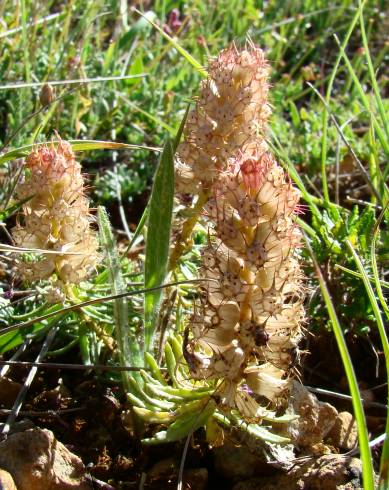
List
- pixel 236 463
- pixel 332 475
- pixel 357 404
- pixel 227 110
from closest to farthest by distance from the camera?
pixel 357 404
pixel 332 475
pixel 236 463
pixel 227 110

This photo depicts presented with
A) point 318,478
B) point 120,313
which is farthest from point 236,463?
point 120,313

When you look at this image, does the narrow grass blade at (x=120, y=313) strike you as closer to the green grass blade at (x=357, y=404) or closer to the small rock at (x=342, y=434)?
the small rock at (x=342, y=434)

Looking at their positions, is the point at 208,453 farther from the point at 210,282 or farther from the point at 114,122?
the point at 114,122

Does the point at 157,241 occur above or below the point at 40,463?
above

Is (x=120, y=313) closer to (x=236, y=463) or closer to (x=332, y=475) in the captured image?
(x=236, y=463)

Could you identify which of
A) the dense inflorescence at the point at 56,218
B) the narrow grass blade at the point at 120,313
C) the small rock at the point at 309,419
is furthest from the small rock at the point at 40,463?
the small rock at the point at 309,419

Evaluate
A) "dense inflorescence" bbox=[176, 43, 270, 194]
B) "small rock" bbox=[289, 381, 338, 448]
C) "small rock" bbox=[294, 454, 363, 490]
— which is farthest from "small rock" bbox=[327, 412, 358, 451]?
"dense inflorescence" bbox=[176, 43, 270, 194]

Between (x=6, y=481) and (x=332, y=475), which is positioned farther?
(x=332, y=475)
